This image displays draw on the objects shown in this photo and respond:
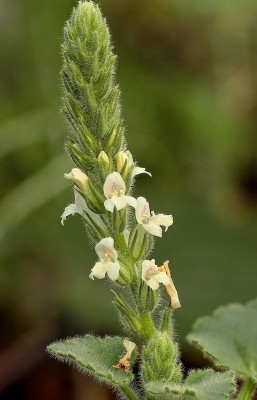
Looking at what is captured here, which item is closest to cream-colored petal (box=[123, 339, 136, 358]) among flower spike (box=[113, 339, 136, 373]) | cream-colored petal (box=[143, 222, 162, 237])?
flower spike (box=[113, 339, 136, 373])

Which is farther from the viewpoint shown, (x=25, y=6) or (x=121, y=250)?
(x=25, y=6)

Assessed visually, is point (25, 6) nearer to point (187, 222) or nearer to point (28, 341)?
point (187, 222)

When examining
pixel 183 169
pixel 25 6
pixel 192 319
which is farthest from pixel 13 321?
pixel 25 6

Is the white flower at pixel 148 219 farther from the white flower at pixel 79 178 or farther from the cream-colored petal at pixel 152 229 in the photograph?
the white flower at pixel 79 178

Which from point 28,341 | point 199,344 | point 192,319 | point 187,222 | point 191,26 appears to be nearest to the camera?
point 199,344

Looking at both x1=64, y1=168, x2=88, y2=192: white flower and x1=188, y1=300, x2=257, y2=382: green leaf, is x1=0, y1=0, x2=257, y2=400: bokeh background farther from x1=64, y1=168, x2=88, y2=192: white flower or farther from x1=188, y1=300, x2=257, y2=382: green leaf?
x1=64, y1=168, x2=88, y2=192: white flower
